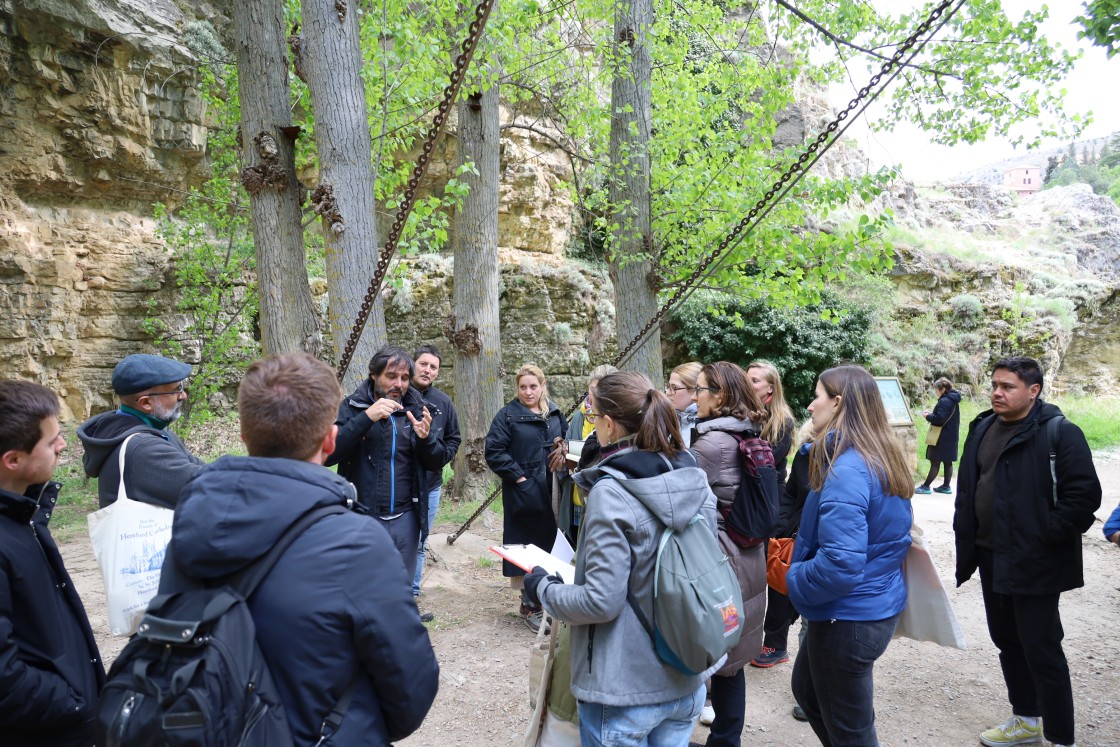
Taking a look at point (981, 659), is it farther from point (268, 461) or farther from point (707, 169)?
point (707, 169)

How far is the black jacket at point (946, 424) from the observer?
10547 mm

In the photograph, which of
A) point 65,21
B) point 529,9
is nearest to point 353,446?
point 529,9

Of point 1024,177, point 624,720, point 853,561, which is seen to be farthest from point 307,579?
point 1024,177

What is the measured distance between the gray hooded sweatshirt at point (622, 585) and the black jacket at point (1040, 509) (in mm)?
2226

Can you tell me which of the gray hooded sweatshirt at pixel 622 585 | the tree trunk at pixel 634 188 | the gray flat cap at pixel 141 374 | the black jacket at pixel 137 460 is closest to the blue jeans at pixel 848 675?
the gray hooded sweatshirt at pixel 622 585

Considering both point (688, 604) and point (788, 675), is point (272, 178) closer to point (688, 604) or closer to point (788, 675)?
point (688, 604)

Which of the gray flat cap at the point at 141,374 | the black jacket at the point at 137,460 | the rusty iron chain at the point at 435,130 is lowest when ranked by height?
the black jacket at the point at 137,460

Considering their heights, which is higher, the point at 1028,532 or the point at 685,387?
the point at 685,387

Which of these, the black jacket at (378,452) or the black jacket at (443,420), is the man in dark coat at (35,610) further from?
the black jacket at (443,420)

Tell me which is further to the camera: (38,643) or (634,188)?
(634,188)

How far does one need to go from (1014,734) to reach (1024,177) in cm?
9141

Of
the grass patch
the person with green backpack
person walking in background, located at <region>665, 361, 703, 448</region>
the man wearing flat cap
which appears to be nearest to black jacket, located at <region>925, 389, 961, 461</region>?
the grass patch

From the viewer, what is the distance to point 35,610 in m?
1.98

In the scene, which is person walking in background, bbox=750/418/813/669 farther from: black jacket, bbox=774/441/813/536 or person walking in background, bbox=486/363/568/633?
person walking in background, bbox=486/363/568/633
